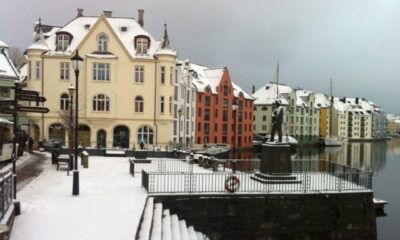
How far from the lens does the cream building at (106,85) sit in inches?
1750

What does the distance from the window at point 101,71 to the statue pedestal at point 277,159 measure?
29.0m

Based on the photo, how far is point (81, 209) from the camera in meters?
13.0

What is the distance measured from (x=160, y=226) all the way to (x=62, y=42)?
125 ft

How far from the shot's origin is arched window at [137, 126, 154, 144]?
149ft

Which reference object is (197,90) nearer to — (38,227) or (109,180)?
(109,180)

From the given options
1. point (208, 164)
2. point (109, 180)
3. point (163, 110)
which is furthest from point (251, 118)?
point (109, 180)

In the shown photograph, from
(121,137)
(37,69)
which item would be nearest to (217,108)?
(121,137)

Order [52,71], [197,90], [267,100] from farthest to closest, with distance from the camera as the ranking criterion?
1. [267,100]
2. [197,90]
3. [52,71]

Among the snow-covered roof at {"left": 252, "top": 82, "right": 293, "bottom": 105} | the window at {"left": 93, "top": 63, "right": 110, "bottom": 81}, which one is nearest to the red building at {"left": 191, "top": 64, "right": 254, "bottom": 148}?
the snow-covered roof at {"left": 252, "top": 82, "right": 293, "bottom": 105}

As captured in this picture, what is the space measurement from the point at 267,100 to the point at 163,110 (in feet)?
179

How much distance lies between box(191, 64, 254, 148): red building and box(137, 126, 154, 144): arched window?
2162 centimetres

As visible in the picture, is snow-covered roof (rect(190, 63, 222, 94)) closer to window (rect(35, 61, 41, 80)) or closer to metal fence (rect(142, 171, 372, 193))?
window (rect(35, 61, 41, 80))

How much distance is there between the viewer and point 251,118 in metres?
80.8

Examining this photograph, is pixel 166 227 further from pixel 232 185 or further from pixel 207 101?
pixel 207 101
